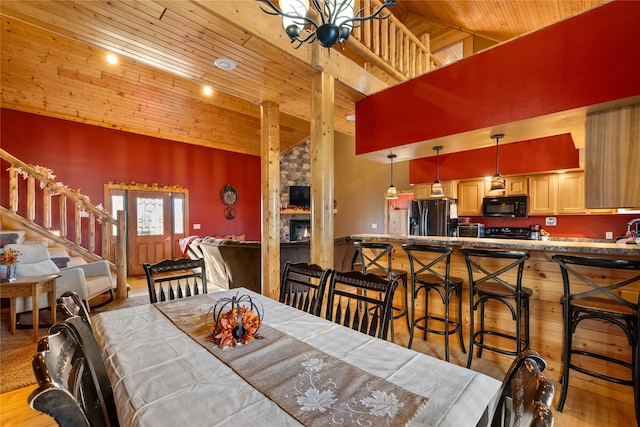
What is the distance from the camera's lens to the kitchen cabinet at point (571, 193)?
4.52 meters

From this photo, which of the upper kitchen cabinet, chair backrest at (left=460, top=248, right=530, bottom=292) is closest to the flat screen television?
chair backrest at (left=460, top=248, right=530, bottom=292)

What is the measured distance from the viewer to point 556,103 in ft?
7.42

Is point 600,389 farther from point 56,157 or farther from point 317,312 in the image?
point 56,157

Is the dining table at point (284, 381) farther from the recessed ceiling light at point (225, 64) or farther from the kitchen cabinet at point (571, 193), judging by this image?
the kitchen cabinet at point (571, 193)

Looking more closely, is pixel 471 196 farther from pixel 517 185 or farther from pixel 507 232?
pixel 507 232

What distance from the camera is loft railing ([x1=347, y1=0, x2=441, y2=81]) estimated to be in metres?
3.46

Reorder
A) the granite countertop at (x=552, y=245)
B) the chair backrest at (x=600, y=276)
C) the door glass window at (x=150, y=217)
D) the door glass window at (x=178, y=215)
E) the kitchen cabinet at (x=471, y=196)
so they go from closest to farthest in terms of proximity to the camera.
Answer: the chair backrest at (x=600, y=276), the granite countertop at (x=552, y=245), the kitchen cabinet at (x=471, y=196), the door glass window at (x=150, y=217), the door glass window at (x=178, y=215)

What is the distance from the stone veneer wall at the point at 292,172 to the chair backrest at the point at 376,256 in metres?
4.64

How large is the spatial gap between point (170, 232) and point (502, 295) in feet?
22.5

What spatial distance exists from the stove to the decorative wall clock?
241 inches

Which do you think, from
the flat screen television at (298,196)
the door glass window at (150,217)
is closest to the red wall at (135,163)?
the door glass window at (150,217)

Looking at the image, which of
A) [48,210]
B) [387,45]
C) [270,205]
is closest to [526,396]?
[270,205]

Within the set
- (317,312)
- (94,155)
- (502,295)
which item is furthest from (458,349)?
(94,155)

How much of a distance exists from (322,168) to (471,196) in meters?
→ 3.85
